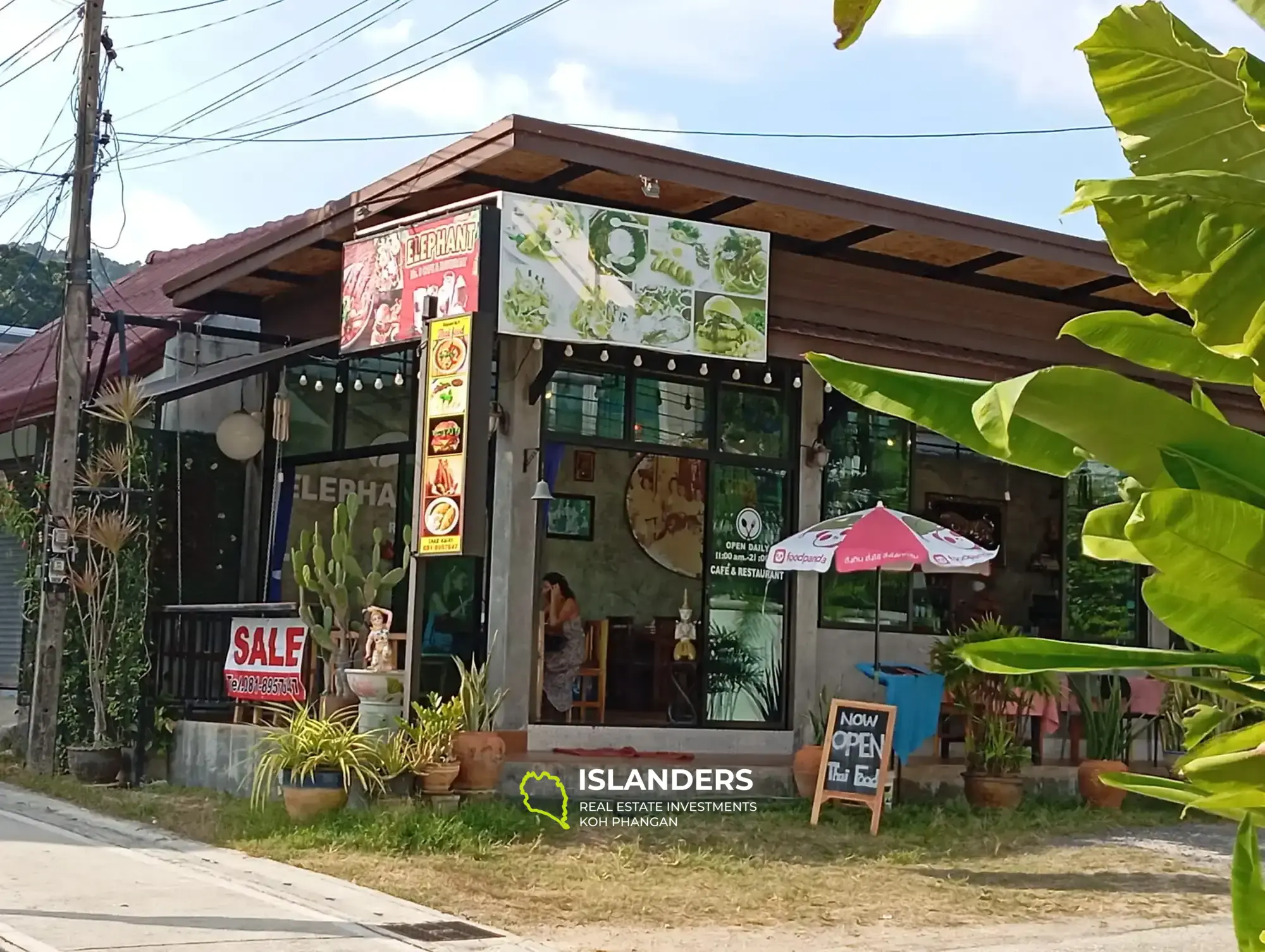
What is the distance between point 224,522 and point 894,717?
658cm

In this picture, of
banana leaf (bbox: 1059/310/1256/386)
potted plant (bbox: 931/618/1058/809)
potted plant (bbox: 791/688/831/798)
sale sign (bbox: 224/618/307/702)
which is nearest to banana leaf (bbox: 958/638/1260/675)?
banana leaf (bbox: 1059/310/1256/386)

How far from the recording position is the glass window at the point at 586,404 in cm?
1241

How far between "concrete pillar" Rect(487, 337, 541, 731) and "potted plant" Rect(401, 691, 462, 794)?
3.74 feet

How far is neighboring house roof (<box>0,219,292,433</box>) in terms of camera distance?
14461 mm

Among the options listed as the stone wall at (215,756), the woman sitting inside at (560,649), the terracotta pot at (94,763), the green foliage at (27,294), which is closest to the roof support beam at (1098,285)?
the woman sitting inside at (560,649)

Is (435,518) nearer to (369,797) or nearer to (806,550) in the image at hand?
(369,797)

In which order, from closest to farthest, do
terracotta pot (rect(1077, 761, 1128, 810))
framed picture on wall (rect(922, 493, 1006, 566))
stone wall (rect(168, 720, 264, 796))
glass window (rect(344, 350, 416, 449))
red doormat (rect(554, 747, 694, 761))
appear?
stone wall (rect(168, 720, 264, 796)), red doormat (rect(554, 747, 694, 761)), terracotta pot (rect(1077, 761, 1128, 810)), glass window (rect(344, 350, 416, 449)), framed picture on wall (rect(922, 493, 1006, 566))

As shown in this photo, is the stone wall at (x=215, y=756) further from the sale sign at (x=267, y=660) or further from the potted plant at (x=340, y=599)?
the potted plant at (x=340, y=599)

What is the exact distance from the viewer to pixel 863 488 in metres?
14.2

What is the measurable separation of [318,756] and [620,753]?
2800 mm

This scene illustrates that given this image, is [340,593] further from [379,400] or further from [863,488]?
[863,488]

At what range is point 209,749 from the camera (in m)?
12.5

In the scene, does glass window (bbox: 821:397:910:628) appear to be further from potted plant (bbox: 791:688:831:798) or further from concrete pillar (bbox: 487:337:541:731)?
concrete pillar (bbox: 487:337:541:731)

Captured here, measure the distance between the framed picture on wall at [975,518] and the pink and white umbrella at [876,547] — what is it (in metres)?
4.21
